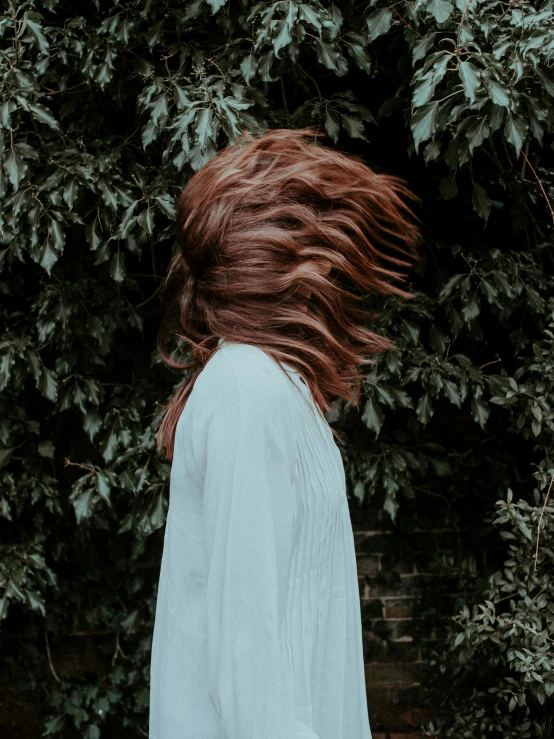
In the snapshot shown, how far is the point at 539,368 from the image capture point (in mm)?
2660

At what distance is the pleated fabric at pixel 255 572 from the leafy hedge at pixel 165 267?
1327 mm

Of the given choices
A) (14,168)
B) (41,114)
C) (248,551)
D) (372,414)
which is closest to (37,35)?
(41,114)

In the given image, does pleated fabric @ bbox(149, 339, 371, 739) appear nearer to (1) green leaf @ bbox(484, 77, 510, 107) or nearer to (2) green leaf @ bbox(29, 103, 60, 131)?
(1) green leaf @ bbox(484, 77, 510, 107)

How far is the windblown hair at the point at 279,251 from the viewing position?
1.16m

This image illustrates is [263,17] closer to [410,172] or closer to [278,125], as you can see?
[278,125]

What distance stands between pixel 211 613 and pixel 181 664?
7.6 inches

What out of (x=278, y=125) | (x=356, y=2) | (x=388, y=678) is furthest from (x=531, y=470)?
(x=356, y=2)

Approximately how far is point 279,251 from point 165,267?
2036mm

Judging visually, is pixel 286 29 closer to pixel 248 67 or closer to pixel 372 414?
pixel 248 67

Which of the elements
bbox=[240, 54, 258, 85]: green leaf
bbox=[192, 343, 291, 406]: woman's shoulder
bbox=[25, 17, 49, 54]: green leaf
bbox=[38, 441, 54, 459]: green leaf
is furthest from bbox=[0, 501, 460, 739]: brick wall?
bbox=[192, 343, 291, 406]: woman's shoulder

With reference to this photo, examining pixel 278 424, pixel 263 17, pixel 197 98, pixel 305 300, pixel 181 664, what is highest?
pixel 263 17

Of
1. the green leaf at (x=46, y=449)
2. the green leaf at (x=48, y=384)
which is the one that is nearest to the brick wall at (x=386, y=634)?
the green leaf at (x=46, y=449)

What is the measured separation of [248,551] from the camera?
100cm

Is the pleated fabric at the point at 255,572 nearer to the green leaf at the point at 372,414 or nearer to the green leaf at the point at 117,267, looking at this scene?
the green leaf at the point at 372,414
